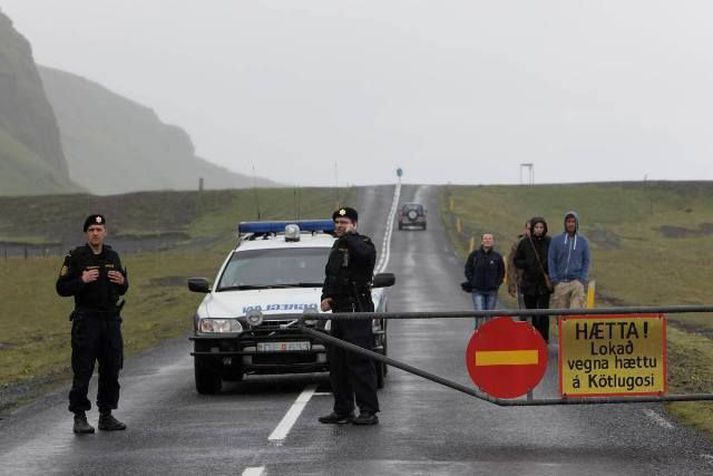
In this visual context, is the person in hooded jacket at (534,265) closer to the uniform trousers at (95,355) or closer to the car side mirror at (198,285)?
the car side mirror at (198,285)

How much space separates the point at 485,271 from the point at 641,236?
60470 millimetres

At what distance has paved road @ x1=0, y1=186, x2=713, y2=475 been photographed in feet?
32.4

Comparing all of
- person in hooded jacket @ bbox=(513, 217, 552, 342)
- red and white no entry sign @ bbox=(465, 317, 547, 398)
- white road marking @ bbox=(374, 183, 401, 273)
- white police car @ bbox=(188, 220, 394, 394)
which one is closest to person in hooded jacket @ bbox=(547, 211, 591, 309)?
person in hooded jacket @ bbox=(513, 217, 552, 342)

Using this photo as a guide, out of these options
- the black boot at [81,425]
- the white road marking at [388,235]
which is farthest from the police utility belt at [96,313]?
the white road marking at [388,235]

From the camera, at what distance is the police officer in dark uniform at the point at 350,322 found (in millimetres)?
12047

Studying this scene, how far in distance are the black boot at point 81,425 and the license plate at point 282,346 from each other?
2.70 meters

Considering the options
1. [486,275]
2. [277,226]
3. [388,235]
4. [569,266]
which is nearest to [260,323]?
[277,226]

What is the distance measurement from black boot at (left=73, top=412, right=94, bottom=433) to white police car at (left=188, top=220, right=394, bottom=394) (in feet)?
7.95

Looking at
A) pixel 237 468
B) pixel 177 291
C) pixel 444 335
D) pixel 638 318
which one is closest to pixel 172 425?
pixel 237 468

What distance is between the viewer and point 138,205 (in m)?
95.2

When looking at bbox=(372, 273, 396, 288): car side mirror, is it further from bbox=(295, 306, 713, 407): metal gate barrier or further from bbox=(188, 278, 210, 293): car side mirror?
bbox=(295, 306, 713, 407): metal gate barrier

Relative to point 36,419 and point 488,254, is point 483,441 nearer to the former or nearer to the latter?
point 36,419

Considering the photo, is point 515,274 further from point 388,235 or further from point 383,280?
point 388,235

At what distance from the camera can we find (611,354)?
11.1 metres
